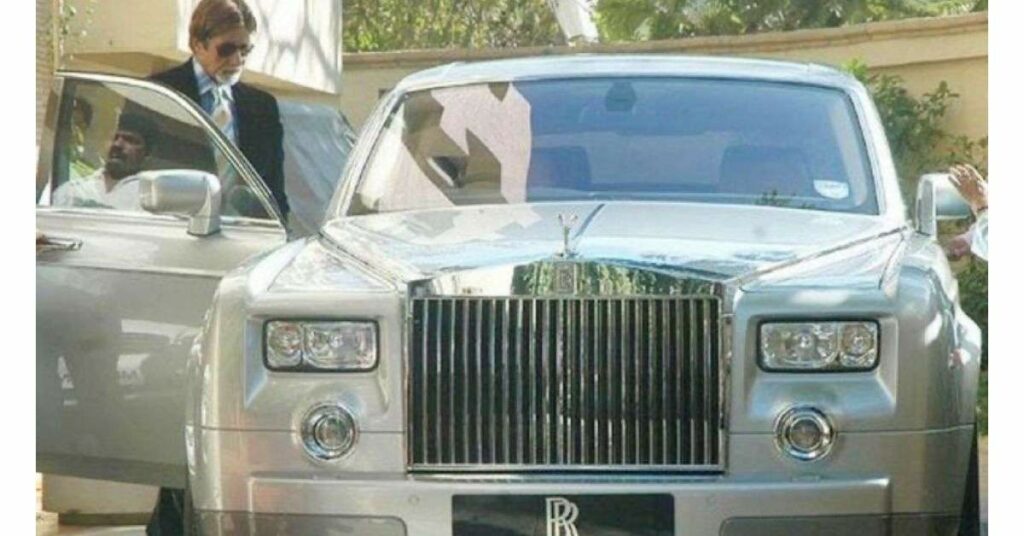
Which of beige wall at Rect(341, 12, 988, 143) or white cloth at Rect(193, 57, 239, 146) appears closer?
white cloth at Rect(193, 57, 239, 146)

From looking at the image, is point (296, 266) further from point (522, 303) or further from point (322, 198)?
point (322, 198)

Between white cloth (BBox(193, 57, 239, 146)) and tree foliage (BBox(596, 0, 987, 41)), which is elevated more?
tree foliage (BBox(596, 0, 987, 41))

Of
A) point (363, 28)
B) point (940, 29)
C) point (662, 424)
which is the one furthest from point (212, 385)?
point (363, 28)

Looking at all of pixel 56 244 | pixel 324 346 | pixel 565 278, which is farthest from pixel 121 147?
pixel 565 278

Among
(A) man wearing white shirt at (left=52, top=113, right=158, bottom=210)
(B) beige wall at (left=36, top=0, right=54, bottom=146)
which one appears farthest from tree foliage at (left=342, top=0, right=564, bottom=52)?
(A) man wearing white shirt at (left=52, top=113, right=158, bottom=210)

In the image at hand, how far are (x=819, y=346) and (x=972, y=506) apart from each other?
2.82 ft

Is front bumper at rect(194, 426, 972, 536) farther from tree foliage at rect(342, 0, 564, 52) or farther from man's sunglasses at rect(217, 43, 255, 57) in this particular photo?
tree foliage at rect(342, 0, 564, 52)

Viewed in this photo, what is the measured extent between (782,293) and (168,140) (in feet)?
8.50

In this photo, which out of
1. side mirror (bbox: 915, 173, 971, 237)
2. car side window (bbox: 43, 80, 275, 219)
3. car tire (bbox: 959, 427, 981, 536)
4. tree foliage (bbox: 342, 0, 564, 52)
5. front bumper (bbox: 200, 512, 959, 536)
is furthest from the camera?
tree foliage (bbox: 342, 0, 564, 52)

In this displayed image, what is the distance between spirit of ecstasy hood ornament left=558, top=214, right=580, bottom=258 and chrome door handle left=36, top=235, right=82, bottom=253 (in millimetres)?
1608

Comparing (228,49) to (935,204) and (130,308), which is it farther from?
(935,204)

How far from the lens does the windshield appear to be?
7.05 metres

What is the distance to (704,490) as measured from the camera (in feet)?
18.9

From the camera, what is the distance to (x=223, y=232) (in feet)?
24.4
